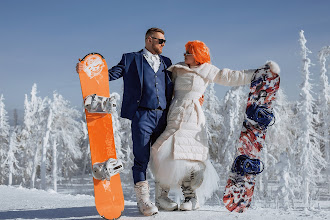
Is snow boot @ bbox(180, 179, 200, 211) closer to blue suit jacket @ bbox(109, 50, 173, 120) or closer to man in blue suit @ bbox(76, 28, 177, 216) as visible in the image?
man in blue suit @ bbox(76, 28, 177, 216)

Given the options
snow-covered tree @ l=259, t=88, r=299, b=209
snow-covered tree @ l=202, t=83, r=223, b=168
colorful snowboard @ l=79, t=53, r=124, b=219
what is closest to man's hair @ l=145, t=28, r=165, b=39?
colorful snowboard @ l=79, t=53, r=124, b=219

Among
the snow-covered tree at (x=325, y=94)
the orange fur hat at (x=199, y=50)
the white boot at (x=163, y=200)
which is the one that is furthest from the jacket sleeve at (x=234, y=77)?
the snow-covered tree at (x=325, y=94)

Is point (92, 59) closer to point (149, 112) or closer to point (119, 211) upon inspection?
point (149, 112)

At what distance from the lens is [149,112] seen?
4.26 m

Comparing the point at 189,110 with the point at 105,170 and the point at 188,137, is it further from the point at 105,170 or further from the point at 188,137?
the point at 105,170

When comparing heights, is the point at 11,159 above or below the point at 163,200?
below

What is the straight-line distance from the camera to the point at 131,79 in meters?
4.36

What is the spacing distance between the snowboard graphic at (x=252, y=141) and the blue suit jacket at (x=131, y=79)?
119cm

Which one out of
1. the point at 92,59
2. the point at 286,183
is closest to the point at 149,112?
the point at 92,59

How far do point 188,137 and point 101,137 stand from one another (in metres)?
1.15

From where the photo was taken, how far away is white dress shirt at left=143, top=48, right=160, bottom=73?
14.5ft

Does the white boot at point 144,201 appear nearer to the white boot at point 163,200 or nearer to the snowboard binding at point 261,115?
the white boot at point 163,200

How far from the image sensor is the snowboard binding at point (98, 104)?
3869 millimetres

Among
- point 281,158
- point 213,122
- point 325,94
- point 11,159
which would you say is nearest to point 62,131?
point 11,159
